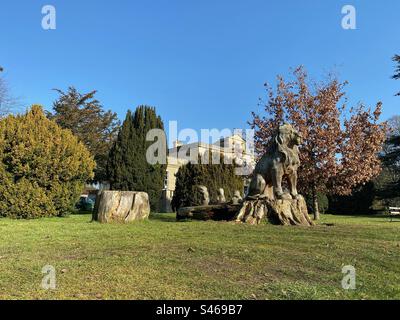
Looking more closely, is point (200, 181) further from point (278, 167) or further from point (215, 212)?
point (278, 167)

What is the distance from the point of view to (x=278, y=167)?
34.8 feet

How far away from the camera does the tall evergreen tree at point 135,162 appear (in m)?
22.2

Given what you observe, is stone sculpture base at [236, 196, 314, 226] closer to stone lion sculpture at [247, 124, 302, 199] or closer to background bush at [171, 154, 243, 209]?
stone lion sculpture at [247, 124, 302, 199]

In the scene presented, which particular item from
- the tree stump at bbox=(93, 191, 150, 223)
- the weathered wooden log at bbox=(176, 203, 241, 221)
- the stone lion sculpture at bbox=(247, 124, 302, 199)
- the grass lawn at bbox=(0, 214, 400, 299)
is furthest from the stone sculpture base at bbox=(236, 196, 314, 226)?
the tree stump at bbox=(93, 191, 150, 223)

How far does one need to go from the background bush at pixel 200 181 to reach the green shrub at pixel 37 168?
8650mm

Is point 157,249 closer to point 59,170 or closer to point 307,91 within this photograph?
point 59,170

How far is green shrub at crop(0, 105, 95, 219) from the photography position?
1373 centimetres

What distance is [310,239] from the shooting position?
7.07m

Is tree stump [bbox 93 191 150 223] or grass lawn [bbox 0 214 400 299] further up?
tree stump [bbox 93 191 150 223]

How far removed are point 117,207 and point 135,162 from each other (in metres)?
11.2

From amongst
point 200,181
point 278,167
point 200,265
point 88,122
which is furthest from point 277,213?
point 88,122

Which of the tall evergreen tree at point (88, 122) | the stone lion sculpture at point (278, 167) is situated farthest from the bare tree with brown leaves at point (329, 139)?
the tall evergreen tree at point (88, 122)

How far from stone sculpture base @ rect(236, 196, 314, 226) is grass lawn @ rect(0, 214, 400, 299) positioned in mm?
2302

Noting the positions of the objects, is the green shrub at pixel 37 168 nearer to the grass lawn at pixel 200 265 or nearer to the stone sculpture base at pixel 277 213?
the grass lawn at pixel 200 265
